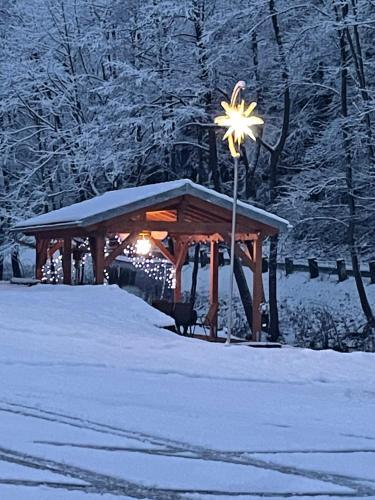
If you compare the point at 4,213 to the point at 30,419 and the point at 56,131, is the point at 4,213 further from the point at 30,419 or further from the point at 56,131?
the point at 30,419

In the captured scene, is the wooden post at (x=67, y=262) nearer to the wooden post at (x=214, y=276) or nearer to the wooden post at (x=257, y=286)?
the wooden post at (x=214, y=276)

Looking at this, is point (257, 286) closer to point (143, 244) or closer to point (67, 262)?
point (143, 244)

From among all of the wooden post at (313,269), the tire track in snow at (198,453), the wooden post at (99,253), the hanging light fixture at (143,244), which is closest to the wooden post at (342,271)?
the wooden post at (313,269)

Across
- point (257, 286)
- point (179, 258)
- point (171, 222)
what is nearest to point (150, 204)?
point (171, 222)

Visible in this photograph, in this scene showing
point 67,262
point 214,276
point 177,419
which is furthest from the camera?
point 214,276

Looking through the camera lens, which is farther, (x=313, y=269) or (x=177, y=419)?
(x=313, y=269)

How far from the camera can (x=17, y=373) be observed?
8.38m

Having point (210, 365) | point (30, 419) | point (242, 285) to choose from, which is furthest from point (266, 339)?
point (30, 419)

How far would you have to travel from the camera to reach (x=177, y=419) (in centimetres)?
643

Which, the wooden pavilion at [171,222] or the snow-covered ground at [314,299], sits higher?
the wooden pavilion at [171,222]

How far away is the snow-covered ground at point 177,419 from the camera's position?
4.70m

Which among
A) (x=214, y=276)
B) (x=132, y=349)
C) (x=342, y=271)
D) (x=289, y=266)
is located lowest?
(x=132, y=349)

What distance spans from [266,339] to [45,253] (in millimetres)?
6923

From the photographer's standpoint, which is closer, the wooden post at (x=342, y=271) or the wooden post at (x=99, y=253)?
the wooden post at (x=99, y=253)
